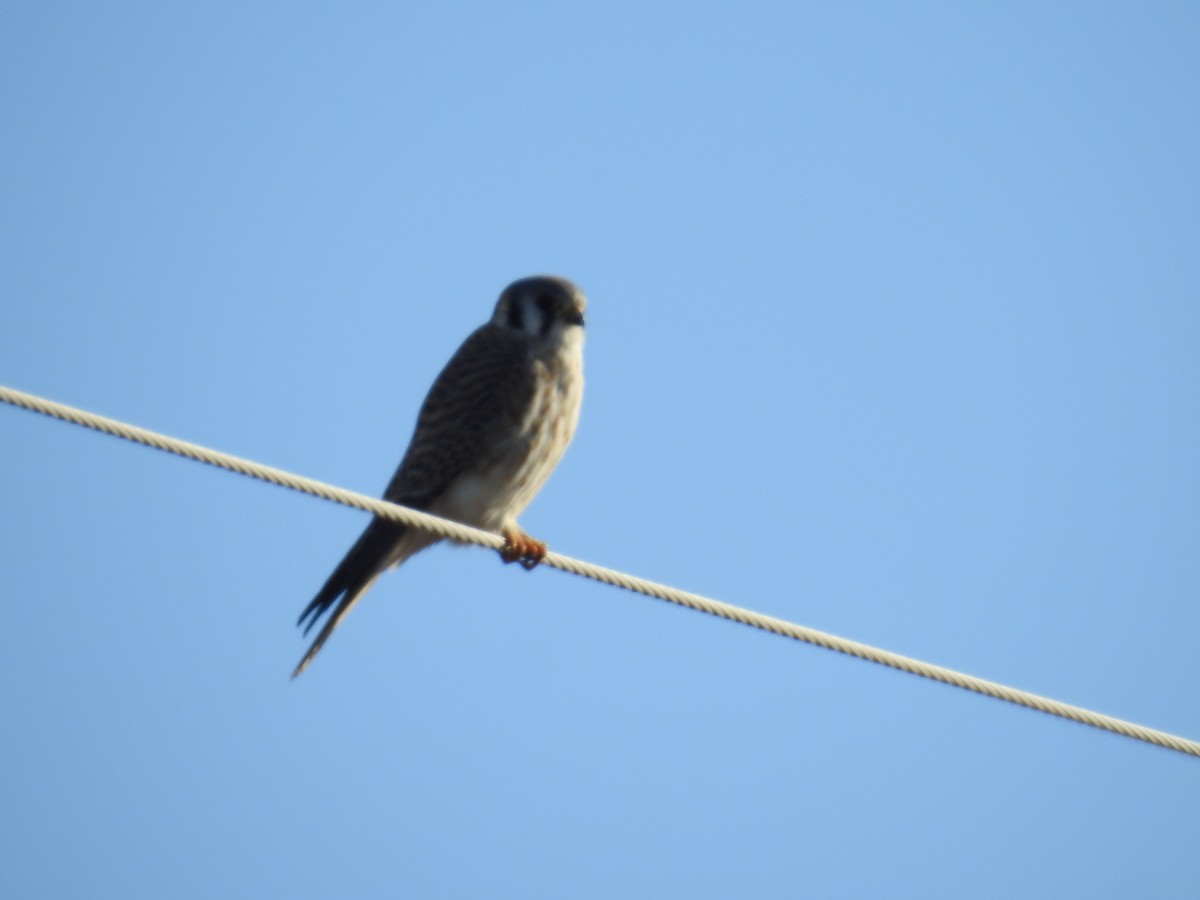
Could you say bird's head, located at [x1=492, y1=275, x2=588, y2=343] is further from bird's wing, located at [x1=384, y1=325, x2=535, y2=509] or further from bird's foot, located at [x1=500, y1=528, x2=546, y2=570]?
bird's foot, located at [x1=500, y1=528, x2=546, y2=570]

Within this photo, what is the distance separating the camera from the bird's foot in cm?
579

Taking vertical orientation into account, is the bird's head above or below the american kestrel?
above

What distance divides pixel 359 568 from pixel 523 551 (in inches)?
29.7

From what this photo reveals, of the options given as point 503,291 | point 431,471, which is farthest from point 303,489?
point 503,291

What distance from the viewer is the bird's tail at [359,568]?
6.16 m

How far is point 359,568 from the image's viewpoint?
6230 mm

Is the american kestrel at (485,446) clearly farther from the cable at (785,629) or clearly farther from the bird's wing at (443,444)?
the cable at (785,629)

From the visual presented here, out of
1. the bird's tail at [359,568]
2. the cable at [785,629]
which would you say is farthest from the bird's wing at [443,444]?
the cable at [785,629]

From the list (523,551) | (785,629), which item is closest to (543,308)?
(523,551)

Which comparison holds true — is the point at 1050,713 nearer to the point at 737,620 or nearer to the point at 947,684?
the point at 947,684

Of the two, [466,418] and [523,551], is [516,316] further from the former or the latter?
[523,551]

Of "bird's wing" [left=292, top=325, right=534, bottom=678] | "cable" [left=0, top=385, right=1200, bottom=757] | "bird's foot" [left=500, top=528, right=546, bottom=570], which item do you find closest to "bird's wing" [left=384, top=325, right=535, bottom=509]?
"bird's wing" [left=292, top=325, right=534, bottom=678]

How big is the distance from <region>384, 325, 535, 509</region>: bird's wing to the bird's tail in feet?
0.73

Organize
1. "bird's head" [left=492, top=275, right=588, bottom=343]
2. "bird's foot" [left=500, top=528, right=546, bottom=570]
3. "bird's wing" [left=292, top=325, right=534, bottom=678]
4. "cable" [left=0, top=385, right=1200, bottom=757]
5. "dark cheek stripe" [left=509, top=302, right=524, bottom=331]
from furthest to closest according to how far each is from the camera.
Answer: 1. "dark cheek stripe" [left=509, top=302, right=524, bottom=331]
2. "bird's head" [left=492, top=275, right=588, bottom=343]
3. "bird's wing" [left=292, top=325, right=534, bottom=678]
4. "bird's foot" [left=500, top=528, right=546, bottom=570]
5. "cable" [left=0, top=385, right=1200, bottom=757]
